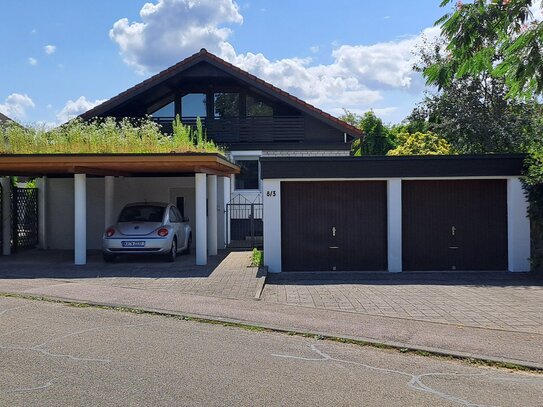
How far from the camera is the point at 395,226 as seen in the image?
14742 mm

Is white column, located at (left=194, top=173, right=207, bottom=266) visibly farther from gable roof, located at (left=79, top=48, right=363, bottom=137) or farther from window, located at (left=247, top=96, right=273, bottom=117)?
window, located at (left=247, top=96, right=273, bottom=117)

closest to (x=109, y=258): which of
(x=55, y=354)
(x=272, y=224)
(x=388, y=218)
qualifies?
(x=272, y=224)

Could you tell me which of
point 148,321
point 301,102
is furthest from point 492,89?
point 148,321

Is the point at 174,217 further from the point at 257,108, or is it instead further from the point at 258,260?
the point at 257,108

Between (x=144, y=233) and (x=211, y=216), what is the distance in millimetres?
3548

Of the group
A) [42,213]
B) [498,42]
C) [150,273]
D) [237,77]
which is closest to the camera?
[498,42]

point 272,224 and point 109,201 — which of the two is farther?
point 109,201

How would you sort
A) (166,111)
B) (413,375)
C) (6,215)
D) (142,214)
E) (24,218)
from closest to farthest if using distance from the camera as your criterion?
1. (413,375)
2. (142,214)
3. (6,215)
4. (24,218)
5. (166,111)

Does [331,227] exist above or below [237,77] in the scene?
below

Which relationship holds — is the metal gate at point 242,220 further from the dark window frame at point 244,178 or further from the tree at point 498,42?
the tree at point 498,42

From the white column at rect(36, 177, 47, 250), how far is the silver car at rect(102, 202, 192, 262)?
5.05 meters

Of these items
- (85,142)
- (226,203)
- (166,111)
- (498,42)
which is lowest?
(226,203)

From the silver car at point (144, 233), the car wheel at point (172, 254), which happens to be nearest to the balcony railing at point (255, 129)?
the silver car at point (144, 233)

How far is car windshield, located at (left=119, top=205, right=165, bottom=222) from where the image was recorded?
1594 cm
